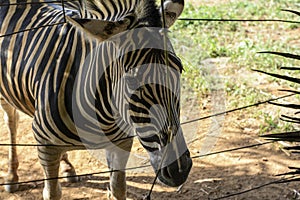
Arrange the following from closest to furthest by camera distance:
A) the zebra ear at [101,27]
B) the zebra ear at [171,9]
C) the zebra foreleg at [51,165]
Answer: the zebra ear at [101,27], the zebra ear at [171,9], the zebra foreleg at [51,165]

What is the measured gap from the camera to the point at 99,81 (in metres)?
2.78

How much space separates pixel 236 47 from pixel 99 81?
11.4 feet

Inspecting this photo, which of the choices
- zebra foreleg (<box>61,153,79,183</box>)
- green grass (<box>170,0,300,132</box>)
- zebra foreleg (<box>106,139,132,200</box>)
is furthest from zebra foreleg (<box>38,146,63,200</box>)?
green grass (<box>170,0,300,132</box>)

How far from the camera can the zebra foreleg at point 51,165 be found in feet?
10.0

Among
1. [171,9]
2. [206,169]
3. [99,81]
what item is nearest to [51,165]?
[99,81]

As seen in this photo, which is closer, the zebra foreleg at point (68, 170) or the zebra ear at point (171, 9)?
the zebra ear at point (171, 9)

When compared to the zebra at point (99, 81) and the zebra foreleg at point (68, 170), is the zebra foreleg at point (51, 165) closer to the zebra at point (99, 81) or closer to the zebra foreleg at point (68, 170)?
the zebra at point (99, 81)

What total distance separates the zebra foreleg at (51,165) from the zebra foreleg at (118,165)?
1.19 ft

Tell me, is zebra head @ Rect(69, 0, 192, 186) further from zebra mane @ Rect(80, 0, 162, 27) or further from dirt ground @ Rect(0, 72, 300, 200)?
dirt ground @ Rect(0, 72, 300, 200)

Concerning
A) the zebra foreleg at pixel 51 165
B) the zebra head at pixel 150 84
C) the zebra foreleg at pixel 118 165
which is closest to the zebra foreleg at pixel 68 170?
the zebra foreleg at pixel 118 165

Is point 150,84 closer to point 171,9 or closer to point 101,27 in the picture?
point 101,27

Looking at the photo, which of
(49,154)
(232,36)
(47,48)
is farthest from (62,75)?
(232,36)

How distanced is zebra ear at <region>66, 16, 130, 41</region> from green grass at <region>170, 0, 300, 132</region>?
2.57 meters

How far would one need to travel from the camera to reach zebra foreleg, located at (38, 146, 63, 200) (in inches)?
120
